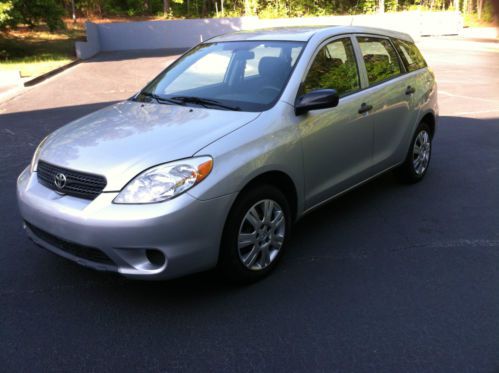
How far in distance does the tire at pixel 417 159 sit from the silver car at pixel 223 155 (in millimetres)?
393

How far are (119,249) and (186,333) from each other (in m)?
0.63

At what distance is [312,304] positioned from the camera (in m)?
3.26

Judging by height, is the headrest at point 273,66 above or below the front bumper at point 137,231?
above

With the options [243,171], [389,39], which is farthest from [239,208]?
[389,39]

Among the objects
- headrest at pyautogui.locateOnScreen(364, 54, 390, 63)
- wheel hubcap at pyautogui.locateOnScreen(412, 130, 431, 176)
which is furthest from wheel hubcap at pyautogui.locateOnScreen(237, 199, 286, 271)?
wheel hubcap at pyautogui.locateOnScreen(412, 130, 431, 176)

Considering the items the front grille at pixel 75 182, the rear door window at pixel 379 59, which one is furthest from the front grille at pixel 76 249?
the rear door window at pixel 379 59

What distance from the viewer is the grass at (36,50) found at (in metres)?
18.0

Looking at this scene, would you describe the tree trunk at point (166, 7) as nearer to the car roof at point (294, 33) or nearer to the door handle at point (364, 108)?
the car roof at point (294, 33)

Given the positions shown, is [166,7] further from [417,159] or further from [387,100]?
[387,100]

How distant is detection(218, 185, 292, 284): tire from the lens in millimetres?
3235

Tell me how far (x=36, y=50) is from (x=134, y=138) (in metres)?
22.9

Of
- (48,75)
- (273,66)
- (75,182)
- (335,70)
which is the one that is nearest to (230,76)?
(273,66)

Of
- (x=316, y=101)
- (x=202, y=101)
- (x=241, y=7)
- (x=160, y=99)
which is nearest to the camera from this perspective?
(x=316, y=101)

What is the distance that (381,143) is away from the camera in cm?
467
